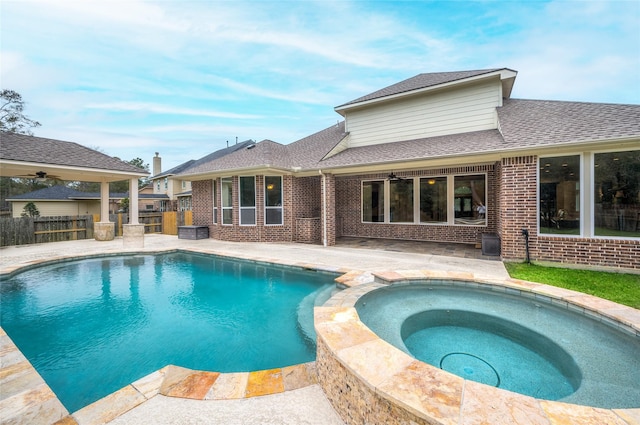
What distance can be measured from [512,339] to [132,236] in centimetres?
1205

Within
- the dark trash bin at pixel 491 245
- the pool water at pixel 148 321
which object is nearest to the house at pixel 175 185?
the pool water at pixel 148 321

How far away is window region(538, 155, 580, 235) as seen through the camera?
6145 millimetres

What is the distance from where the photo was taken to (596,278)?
209 inches

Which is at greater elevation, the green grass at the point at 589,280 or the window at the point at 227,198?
the window at the point at 227,198

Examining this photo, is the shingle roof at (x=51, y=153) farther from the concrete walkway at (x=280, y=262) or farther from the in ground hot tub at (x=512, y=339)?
the in ground hot tub at (x=512, y=339)

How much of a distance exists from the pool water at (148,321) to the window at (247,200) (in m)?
3.92

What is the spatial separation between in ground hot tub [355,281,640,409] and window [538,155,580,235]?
10.6ft

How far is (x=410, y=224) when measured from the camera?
36.0 feet

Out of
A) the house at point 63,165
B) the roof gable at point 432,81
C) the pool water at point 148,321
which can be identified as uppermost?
the roof gable at point 432,81

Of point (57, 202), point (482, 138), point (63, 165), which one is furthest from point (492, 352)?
point (57, 202)

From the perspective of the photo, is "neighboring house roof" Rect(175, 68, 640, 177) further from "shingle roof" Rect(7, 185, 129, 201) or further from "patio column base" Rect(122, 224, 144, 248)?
"shingle roof" Rect(7, 185, 129, 201)

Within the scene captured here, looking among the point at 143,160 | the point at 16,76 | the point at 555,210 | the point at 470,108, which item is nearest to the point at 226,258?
the point at 555,210

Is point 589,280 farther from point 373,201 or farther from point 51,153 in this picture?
point 51,153

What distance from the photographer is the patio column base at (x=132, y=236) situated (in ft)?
33.9
